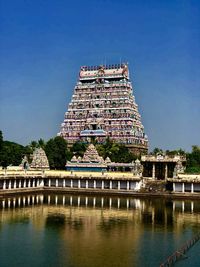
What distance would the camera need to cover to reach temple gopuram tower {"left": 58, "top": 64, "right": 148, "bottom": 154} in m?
83.7

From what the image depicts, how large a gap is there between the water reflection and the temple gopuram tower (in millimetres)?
33782

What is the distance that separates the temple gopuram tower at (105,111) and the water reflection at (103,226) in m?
33.8

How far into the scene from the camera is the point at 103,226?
31844 mm

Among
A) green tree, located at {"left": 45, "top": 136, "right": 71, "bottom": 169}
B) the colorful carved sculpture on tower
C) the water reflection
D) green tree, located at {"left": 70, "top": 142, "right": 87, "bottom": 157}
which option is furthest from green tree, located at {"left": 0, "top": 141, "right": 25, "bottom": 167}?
the water reflection

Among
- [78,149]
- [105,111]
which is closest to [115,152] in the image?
[78,149]

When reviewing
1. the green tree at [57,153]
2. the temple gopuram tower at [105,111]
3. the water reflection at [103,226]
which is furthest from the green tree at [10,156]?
the water reflection at [103,226]

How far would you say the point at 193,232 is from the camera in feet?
99.2

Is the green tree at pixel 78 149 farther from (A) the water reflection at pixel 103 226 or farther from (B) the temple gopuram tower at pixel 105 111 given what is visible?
(A) the water reflection at pixel 103 226

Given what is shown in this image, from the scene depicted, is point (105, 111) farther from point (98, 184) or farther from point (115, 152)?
point (98, 184)

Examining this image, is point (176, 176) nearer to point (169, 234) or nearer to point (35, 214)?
point (35, 214)

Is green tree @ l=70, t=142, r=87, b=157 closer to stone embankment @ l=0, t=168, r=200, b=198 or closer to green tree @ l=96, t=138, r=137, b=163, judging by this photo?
green tree @ l=96, t=138, r=137, b=163

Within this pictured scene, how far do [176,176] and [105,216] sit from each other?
20.1 metres

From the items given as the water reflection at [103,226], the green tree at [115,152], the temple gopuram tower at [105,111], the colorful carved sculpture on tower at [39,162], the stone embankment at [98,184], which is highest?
the temple gopuram tower at [105,111]

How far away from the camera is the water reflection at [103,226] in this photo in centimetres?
2339
